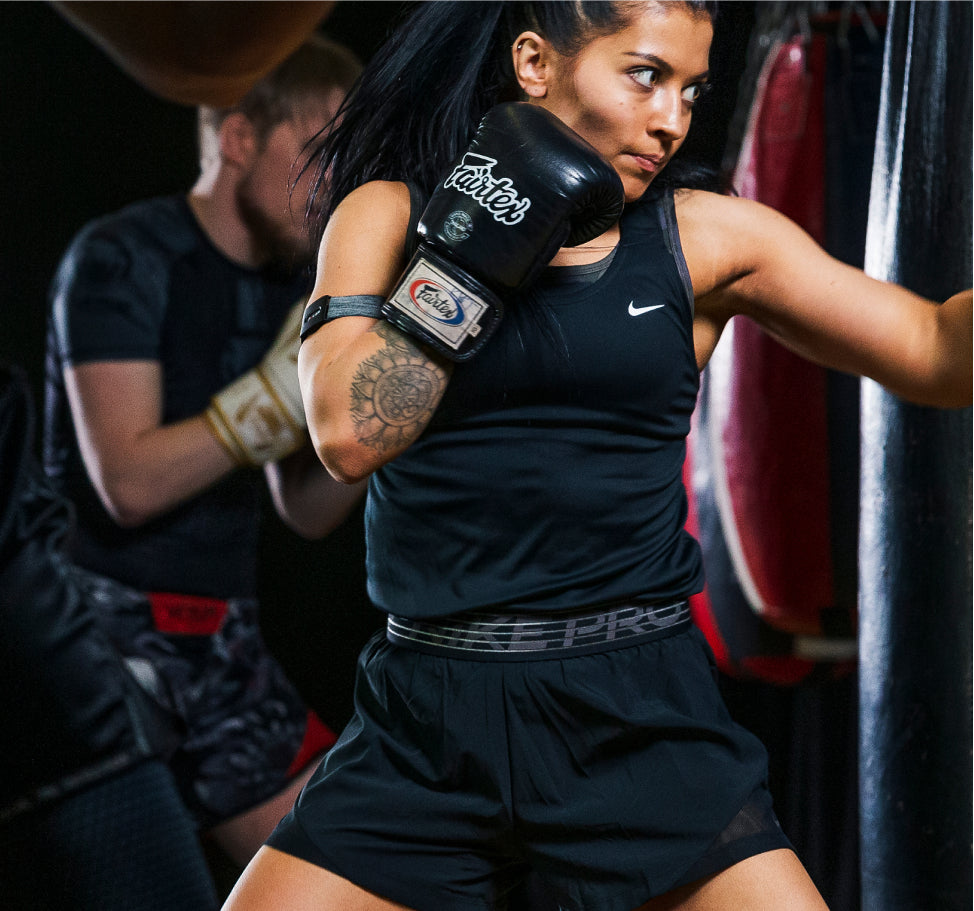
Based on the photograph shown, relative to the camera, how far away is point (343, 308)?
0.84 m

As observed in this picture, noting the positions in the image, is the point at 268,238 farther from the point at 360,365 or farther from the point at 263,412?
the point at 360,365

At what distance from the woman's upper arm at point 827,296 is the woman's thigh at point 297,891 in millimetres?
560

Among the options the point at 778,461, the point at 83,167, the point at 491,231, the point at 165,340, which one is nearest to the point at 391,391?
the point at 491,231

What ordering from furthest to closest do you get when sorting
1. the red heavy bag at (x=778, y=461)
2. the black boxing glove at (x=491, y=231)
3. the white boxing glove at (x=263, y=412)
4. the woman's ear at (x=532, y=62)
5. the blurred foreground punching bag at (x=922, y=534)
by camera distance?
Result: the white boxing glove at (x=263, y=412) → the red heavy bag at (x=778, y=461) → the blurred foreground punching bag at (x=922, y=534) → the woman's ear at (x=532, y=62) → the black boxing glove at (x=491, y=231)

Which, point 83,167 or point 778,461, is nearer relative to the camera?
point 778,461

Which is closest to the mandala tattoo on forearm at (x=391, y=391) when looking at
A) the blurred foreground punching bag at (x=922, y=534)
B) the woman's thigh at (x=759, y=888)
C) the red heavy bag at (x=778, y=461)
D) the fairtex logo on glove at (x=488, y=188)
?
the fairtex logo on glove at (x=488, y=188)

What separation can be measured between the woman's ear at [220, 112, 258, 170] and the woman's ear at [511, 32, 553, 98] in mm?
797

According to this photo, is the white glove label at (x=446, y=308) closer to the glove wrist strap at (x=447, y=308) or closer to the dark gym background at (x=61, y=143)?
the glove wrist strap at (x=447, y=308)

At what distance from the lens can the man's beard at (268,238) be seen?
1.64m

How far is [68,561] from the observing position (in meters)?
1.55

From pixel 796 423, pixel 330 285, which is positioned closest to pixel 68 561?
pixel 330 285

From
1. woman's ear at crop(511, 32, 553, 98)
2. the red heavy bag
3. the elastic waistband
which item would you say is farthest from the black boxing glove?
the red heavy bag

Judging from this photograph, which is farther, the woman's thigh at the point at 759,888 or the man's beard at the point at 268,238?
the man's beard at the point at 268,238

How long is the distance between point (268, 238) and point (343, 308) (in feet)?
2.85
